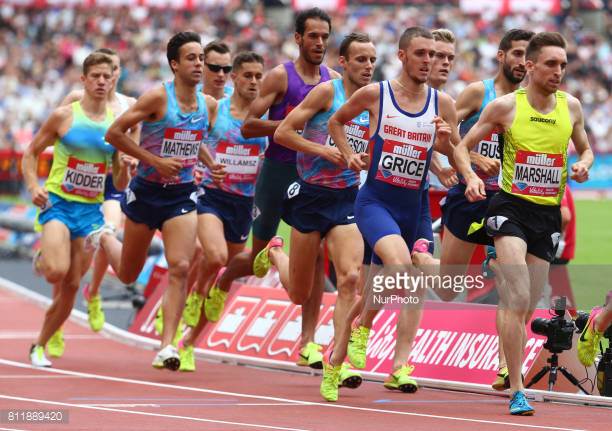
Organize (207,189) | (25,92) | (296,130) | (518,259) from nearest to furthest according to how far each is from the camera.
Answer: (518,259)
(296,130)
(207,189)
(25,92)

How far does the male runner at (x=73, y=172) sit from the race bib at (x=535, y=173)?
4409mm

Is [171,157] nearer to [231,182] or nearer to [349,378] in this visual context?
[231,182]

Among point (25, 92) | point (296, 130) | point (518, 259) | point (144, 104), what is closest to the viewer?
point (518, 259)

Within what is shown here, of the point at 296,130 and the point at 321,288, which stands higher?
the point at 296,130

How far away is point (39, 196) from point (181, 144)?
4.41 ft

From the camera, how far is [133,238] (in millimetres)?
12578

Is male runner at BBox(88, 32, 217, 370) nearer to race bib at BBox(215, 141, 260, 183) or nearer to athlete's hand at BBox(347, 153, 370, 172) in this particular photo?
race bib at BBox(215, 141, 260, 183)

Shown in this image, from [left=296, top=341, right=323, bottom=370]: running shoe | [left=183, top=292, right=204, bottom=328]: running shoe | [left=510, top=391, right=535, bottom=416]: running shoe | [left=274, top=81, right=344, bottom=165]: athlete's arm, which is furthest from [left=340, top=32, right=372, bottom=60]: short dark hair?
[left=183, top=292, right=204, bottom=328]: running shoe

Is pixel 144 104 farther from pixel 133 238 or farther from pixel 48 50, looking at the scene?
pixel 48 50

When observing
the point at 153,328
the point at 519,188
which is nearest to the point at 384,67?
the point at 153,328

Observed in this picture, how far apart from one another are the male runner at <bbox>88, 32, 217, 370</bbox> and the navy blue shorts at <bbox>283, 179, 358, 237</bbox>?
1.21 m

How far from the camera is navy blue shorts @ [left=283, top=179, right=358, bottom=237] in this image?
1130cm

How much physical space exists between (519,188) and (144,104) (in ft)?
11.8

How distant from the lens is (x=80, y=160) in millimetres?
13102
